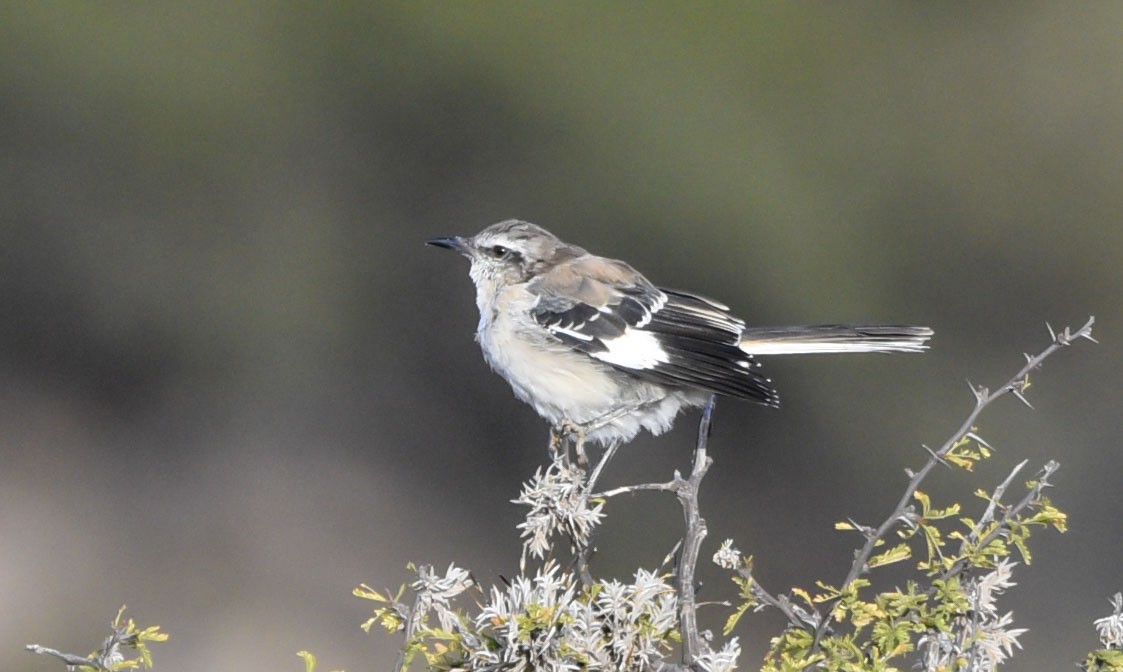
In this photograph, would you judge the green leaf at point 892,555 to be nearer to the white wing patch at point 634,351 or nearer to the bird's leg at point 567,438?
the bird's leg at point 567,438

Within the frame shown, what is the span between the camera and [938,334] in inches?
339

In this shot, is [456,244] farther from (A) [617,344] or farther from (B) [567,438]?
(B) [567,438]

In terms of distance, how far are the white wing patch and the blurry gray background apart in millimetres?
4780

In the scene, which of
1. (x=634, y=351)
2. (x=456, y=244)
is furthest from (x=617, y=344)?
(x=456, y=244)

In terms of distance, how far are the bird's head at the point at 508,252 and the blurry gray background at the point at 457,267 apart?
15.0 ft

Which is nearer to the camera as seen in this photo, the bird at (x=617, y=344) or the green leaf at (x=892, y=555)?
the green leaf at (x=892, y=555)

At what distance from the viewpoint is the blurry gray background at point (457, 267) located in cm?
866

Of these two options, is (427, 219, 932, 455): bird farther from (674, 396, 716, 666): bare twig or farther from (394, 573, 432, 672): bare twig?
(394, 573, 432, 672): bare twig

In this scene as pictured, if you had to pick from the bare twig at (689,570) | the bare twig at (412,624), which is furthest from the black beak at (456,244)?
the bare twig at (412,624)

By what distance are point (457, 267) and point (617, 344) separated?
18.4 ft

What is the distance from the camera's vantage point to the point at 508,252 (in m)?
4.19

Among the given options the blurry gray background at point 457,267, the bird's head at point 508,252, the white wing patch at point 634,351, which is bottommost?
the white wing patch at point 634,351

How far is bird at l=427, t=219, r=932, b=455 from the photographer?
3.75m

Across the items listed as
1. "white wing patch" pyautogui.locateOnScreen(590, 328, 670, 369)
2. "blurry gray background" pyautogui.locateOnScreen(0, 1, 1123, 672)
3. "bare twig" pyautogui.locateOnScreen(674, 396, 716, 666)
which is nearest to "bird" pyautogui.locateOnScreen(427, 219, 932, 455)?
"white wing patch" pyautogui.locateOnScreen(590, 328, 670, 369)
